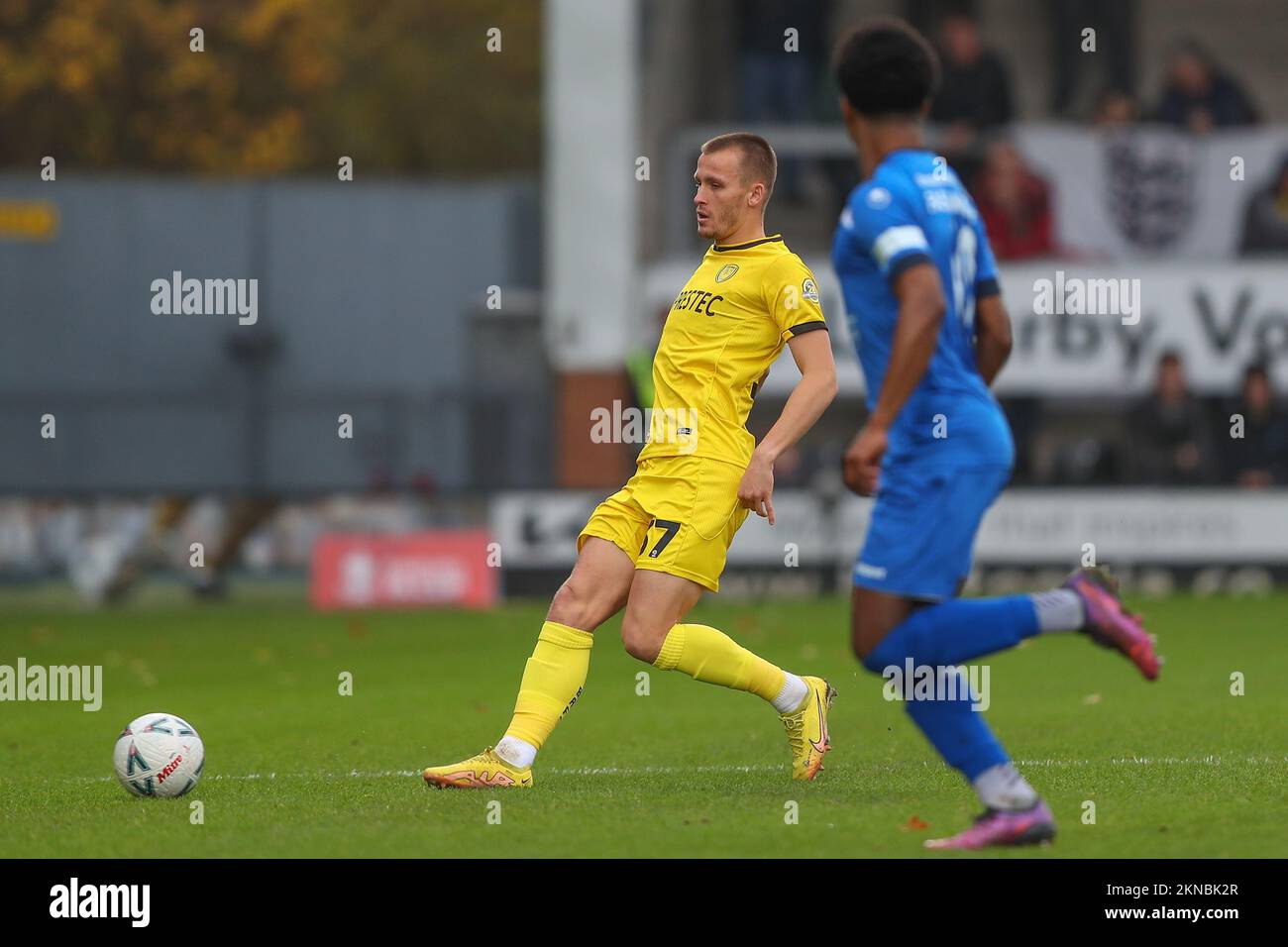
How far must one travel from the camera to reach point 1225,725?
31.0 feet

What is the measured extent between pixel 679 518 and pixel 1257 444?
A: 14.1 metres

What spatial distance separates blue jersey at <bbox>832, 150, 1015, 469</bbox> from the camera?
5.93 m

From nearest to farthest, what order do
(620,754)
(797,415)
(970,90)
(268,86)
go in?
(797,415), (620,754), (970,90), (268,86)

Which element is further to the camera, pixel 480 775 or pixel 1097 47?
pixel 1097 47

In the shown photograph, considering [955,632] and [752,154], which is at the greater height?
[752,154]

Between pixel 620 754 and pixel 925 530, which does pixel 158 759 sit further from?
pixel 925 530

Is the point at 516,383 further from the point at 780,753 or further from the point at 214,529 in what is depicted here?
the point at 780,753

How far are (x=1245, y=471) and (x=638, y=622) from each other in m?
14.3

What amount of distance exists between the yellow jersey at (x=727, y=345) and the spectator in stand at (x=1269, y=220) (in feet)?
51.9

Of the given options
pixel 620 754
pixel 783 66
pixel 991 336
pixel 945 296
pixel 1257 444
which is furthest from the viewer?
pixel 783 66

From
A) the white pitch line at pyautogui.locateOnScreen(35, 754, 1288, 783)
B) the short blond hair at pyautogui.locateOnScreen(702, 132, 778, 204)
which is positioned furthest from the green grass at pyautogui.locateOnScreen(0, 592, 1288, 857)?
the short blond hair at pyautogui.locateOnScreen(702, 132, 778, 204)

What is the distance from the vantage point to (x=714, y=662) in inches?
301

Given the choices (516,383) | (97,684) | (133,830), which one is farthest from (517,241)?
(133,830)

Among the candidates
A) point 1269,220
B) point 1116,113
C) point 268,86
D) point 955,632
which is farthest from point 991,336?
point 268,86
